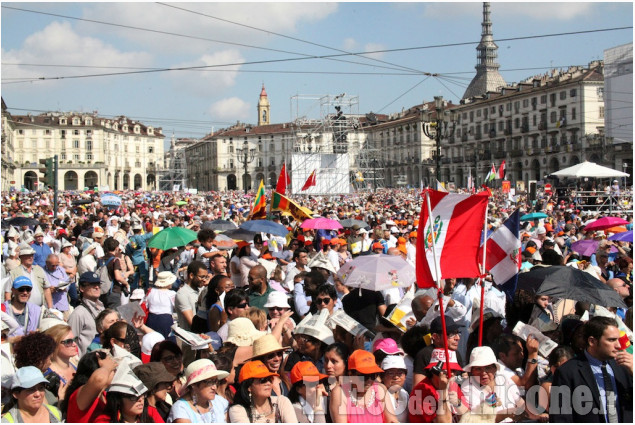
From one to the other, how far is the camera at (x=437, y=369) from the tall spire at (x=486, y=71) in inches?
4901

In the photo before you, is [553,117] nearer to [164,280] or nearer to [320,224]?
[320,224]

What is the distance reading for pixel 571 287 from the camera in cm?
616

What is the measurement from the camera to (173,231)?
1068cm

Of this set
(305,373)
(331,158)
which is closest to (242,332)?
(305,373)

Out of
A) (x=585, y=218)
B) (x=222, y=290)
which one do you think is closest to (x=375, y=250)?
(x=222, y=290)

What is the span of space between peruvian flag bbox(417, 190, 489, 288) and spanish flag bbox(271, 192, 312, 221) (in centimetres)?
780

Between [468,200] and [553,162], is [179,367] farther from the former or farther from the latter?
[553,162]

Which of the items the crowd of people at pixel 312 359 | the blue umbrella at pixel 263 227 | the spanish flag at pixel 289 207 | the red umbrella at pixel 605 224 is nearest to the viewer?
the crowd of people at pixel 312 359

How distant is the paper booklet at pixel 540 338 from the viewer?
201 inches

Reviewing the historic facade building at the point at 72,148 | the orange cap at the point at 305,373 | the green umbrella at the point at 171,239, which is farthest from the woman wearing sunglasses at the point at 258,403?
the historic facade building at the point at 72,148

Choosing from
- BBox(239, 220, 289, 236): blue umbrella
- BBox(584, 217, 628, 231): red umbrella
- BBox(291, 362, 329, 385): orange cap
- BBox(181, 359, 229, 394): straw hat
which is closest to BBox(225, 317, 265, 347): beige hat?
BBox(291, 362, 329, 385): orange cap

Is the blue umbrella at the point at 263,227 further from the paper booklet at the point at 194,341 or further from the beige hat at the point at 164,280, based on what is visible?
the paper booklet at the point at 194,341

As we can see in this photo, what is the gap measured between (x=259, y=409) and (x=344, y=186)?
5829 centimetres

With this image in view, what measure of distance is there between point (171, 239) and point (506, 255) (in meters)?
5.41
